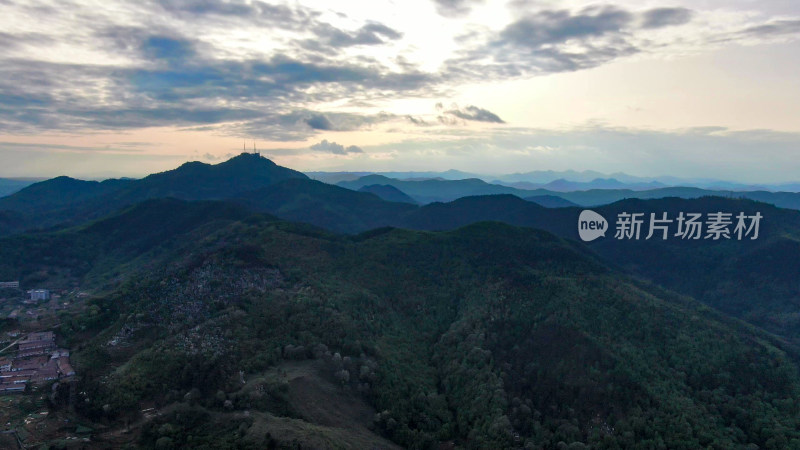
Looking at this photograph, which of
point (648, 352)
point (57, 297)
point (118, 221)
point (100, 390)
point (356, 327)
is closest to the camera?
point (100, 390)

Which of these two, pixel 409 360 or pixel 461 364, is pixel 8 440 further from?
pixel 461 364

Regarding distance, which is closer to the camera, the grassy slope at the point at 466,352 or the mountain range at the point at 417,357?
the mountain range at the point at 417,357

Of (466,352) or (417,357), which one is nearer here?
(466,352)

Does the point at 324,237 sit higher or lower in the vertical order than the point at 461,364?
higher

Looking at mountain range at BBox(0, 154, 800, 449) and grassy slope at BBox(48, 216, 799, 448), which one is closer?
mountain range at BBox(0, 154, 800, 449)

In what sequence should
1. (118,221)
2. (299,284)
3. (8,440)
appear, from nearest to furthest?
(8,440) → (299,284) → (118,221)

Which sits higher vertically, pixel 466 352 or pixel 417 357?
pixel 466 352

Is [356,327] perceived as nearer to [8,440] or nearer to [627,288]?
[8,440]

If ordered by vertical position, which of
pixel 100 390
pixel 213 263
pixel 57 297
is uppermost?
pixel 213 263

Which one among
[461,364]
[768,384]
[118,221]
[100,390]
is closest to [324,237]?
[461,364]

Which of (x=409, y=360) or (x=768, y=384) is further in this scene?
(x=409, y=360)
